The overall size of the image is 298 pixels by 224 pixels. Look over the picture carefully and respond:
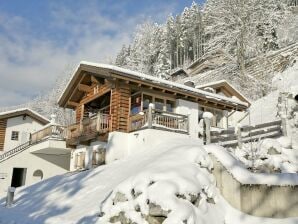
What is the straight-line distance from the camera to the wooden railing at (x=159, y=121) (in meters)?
17.9

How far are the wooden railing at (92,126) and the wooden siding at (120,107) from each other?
1.79 feet

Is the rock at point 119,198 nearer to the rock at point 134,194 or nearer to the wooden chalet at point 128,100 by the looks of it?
the rock at point 134,194

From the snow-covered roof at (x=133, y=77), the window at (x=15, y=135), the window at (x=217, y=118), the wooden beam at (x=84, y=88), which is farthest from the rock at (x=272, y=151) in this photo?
the window at (x=15, y=135)

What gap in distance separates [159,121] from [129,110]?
2073mm

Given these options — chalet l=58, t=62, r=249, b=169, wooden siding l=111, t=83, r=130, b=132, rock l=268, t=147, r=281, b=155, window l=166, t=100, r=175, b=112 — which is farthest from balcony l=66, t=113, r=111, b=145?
rock l=268, t=147, r=281, b=155

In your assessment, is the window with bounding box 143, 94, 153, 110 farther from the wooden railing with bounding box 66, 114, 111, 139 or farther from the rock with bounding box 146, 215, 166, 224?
the rock with bounding box 146, 215, 166, 224

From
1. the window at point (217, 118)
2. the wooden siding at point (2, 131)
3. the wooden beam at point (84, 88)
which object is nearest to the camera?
the wooden beam at point (84, 88)

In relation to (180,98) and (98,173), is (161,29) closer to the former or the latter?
(180,98)

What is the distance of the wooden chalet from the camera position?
18609 mm

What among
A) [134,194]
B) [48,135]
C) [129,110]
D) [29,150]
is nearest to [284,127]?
[129,110]

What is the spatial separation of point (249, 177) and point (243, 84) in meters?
31.4

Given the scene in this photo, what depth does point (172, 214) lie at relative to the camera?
26.0 ft

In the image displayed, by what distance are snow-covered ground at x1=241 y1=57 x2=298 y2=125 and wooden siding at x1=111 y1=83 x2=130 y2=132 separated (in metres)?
13.8

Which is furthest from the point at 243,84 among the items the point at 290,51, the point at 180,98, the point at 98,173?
the point at 98,173
